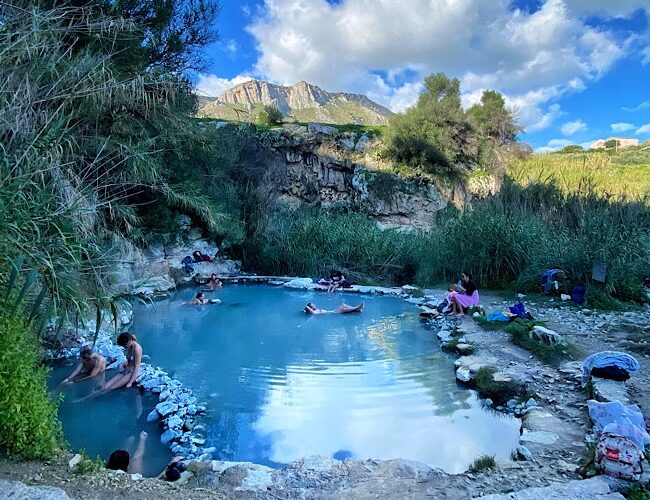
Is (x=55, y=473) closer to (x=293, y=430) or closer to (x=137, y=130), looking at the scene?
(x=293, y=430)

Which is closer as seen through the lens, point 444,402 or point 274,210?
point 444,402

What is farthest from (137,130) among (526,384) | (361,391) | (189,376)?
(526,384)

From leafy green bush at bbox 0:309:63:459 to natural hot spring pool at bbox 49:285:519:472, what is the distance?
41.9 inches

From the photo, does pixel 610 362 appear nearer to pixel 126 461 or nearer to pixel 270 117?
pixel 126 461

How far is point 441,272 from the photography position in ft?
40.7

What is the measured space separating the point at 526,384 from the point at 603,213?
19.0ft

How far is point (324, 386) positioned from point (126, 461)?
261 cm

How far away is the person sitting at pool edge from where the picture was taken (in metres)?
8.74

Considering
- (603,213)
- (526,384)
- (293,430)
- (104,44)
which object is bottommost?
(293,430)

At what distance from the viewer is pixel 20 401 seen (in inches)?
116

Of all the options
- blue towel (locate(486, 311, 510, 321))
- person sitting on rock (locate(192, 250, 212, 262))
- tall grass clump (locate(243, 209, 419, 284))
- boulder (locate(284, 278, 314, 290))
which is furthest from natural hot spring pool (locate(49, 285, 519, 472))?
person sitting on rock (locate(192, 250, 212, 262))

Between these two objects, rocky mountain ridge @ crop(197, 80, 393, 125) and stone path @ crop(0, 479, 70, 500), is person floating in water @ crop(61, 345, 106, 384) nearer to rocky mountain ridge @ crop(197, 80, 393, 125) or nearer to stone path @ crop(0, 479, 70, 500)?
stone path @ crop(0, 479, 70, 500)

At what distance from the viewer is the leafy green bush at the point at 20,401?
288 centimetres

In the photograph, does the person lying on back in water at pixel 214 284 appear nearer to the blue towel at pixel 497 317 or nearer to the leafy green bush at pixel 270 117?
the blue towel at pixel 497 317
